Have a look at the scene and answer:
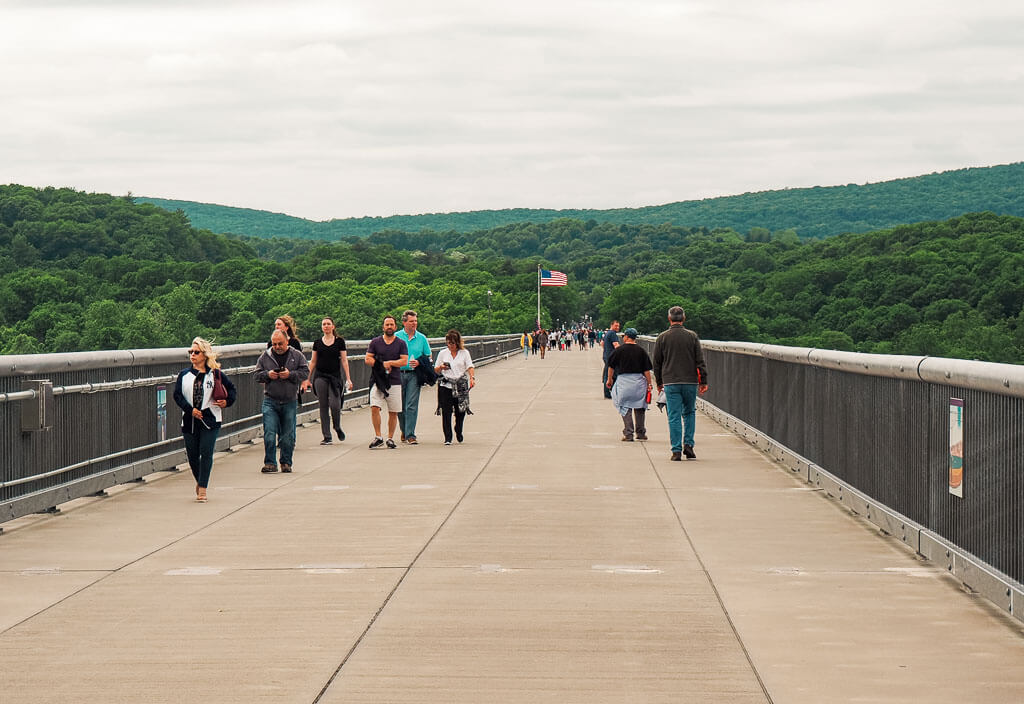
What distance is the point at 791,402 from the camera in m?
16.3

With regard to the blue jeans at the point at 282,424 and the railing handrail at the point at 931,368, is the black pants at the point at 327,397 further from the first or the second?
the railing handrail at the point at 931,368

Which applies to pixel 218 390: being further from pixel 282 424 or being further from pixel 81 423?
pixel 282 424

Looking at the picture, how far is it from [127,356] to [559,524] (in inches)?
213

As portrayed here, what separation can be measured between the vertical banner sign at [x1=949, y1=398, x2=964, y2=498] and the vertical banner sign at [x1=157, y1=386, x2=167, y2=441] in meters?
9.44

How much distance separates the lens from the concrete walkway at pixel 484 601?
6.30 metres

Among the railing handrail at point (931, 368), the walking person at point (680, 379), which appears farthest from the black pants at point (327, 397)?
the railing handrail at point (931, 368)

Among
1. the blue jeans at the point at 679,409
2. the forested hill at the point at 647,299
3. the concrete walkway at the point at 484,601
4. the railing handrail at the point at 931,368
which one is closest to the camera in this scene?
the concrete walkway at the point at 484,601

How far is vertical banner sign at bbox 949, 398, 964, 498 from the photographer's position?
8.70 meters

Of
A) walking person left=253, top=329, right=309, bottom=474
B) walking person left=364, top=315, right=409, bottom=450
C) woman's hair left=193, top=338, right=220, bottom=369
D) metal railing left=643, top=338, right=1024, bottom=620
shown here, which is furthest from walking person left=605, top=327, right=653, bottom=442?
woman's hair left=193, top=338, right=220, bottom=369

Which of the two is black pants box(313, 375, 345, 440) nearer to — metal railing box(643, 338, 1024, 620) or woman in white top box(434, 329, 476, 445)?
woman in white top box(434, 329, 476, 445)

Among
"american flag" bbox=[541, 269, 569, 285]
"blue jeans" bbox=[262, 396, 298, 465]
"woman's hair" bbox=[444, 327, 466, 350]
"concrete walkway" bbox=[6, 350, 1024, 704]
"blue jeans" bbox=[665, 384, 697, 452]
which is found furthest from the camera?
"american flag" bbox=[541, 269, 569, 285]

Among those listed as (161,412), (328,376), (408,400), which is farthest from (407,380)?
(161,412)

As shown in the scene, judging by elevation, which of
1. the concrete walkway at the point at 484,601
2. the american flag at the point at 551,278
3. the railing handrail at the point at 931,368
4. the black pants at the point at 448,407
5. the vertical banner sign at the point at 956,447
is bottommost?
the concrete walkway at the point at 484,601

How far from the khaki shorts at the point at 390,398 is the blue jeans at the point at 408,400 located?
348 millimetres
